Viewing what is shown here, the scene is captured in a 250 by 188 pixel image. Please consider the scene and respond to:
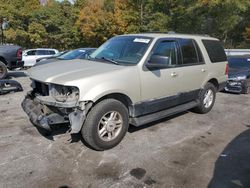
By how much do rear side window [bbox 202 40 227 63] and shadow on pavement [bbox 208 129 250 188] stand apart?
2.19 metres

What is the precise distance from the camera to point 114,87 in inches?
166

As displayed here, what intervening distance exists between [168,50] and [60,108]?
2443 millimetres

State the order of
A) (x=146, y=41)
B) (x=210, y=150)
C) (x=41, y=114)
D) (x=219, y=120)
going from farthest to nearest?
1. (x=219, y=120)
2. (x=146, y=41)
3. (x=210, y=150)
4. (x=41, y=114)

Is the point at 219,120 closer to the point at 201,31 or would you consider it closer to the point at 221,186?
the point at 221,186

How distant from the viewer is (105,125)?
4.33 meters

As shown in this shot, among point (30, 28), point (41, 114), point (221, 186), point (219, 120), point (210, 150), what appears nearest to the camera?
point (221, 186)

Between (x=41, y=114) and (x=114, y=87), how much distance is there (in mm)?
1230

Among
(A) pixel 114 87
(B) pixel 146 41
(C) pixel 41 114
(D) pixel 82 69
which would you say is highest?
(B) pixel 146 41

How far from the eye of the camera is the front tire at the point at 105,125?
4.10m

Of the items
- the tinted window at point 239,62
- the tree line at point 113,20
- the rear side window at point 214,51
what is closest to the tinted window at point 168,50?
the rear side window at point 214,51

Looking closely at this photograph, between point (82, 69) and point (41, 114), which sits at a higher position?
point (82, 69)

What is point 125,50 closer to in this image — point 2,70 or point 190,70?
point 190,70

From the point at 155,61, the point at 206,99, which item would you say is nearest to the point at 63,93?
the point at 155,61

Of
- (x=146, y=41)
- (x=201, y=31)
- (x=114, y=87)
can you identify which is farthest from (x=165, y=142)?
(x=201, y=31)
